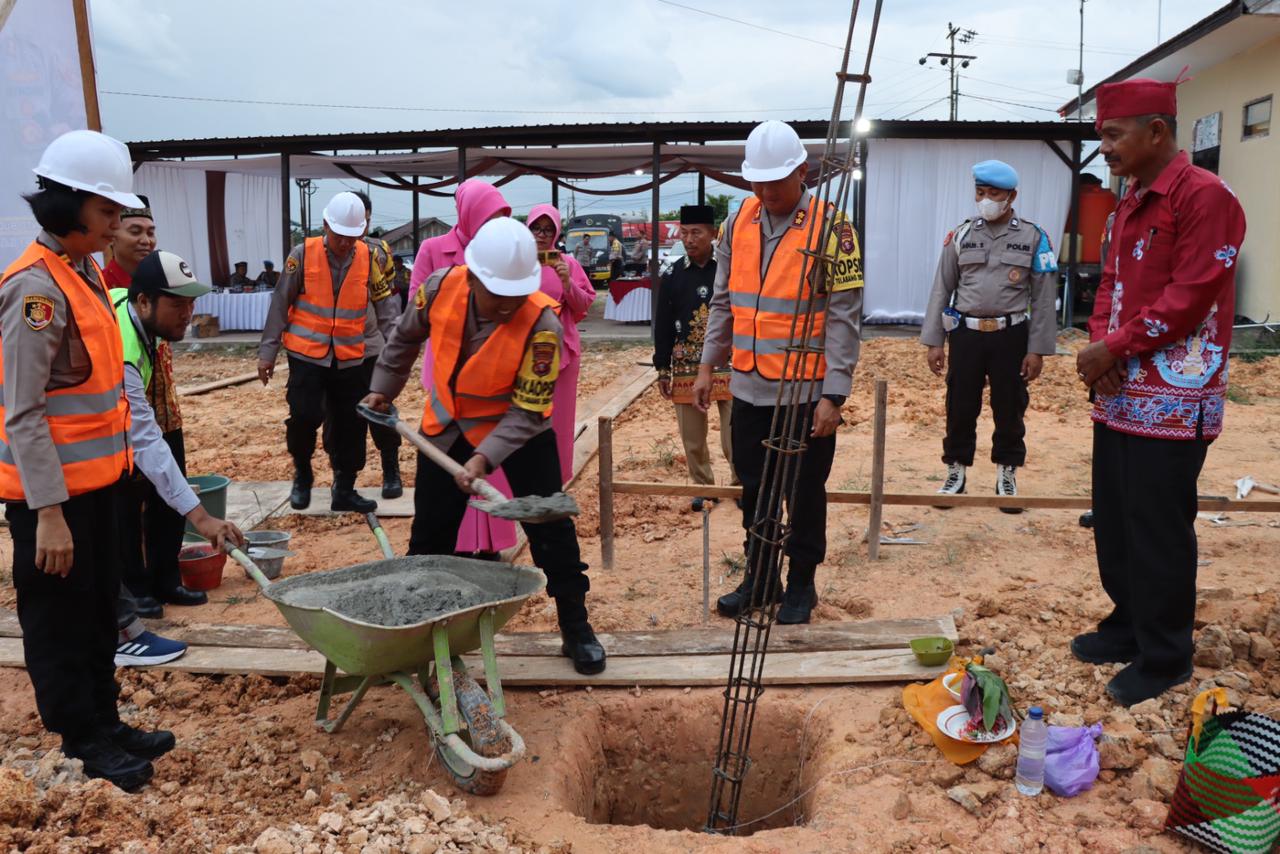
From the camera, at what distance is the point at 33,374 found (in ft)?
8.58

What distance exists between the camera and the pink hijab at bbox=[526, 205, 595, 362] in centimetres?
501

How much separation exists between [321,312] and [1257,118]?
13065 mm

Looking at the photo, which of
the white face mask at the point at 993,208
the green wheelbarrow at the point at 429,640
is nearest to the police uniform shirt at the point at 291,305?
the green wheelbarrow at the point at 429,640

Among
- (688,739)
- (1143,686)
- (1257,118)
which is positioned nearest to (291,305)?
(688,739)

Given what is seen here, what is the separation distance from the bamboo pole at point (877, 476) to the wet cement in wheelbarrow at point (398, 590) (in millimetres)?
2365

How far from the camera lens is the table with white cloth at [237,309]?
17.1 m

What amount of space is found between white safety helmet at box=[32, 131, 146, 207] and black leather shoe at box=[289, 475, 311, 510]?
12.4ft

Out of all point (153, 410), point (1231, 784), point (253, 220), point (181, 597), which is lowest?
point (181, 597)

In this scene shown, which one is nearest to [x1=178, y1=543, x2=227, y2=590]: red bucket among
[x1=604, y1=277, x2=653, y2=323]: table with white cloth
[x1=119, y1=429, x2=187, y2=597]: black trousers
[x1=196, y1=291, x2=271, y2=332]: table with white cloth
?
[x1=119, y1=429, x2=187, y2=597]: black trousers

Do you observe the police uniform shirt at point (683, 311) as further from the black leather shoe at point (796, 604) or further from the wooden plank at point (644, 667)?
the wooden plank at point (644, 667)

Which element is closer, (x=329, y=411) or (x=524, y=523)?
(x=524, y=523)

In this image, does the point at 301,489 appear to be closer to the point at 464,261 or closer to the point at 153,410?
the point at 153,410

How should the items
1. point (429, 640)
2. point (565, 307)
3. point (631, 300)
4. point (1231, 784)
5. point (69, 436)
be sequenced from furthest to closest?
point (631, 300) < point (565, 307) < point (429, 640) < point (69, 436) < point (1231, 784)

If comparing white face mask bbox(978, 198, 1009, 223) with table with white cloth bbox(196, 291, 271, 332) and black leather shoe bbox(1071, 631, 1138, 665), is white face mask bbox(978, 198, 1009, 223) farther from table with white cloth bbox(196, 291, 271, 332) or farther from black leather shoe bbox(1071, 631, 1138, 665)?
table with white cloth bbox(196, 291, 271, 332)
